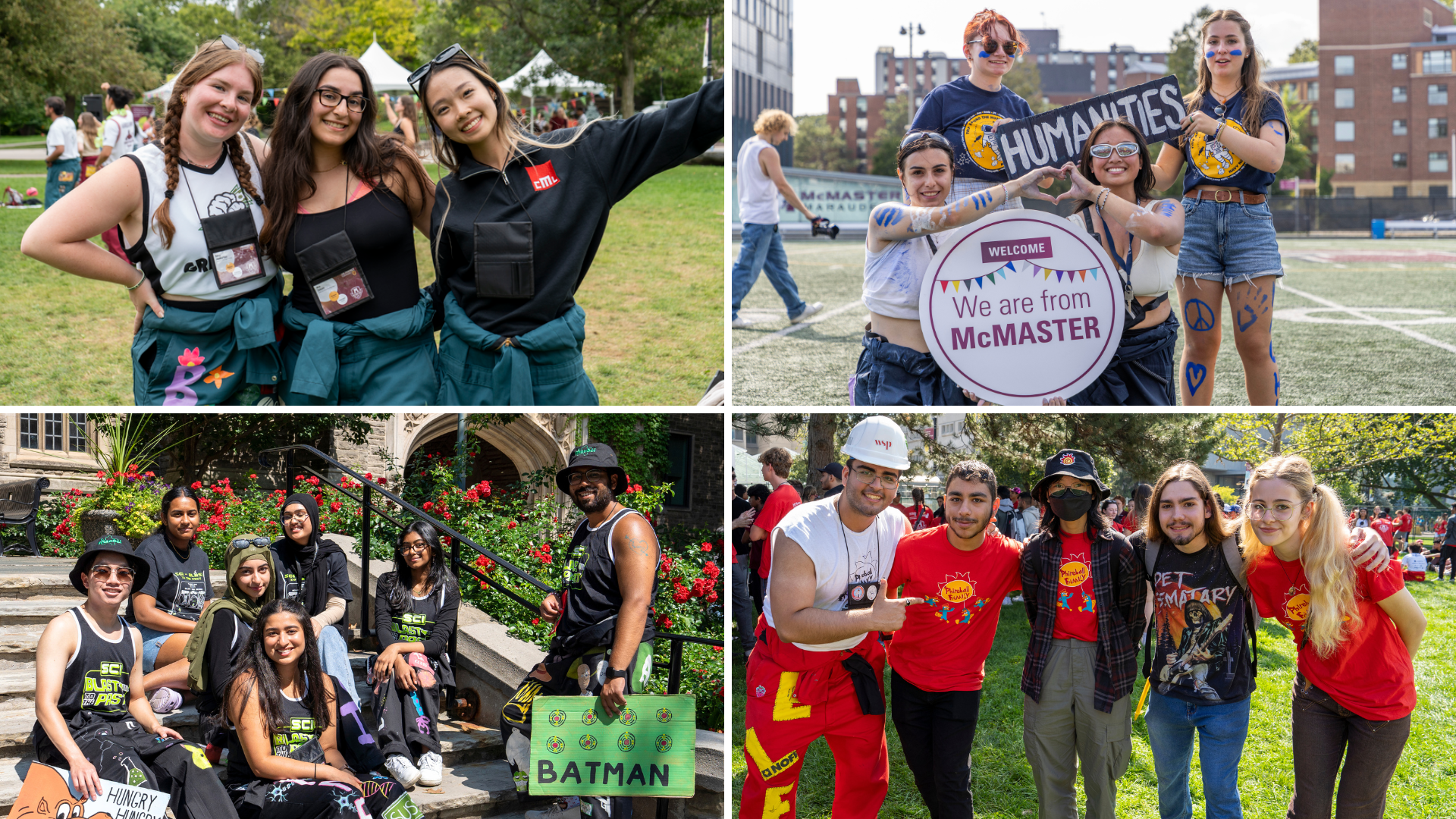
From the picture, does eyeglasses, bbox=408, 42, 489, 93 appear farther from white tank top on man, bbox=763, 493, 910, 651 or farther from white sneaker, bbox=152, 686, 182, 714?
white sneaker, bbox=152, 686, 182, 714

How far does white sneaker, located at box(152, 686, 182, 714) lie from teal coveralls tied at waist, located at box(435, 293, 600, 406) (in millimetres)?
2320

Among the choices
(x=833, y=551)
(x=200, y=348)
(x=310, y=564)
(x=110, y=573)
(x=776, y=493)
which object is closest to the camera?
(x=200, y=348)

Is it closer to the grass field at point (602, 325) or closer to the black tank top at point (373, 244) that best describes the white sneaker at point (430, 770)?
the black tank top at point (373, 244)

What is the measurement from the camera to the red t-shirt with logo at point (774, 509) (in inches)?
233

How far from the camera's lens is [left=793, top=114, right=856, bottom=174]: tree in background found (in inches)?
3265

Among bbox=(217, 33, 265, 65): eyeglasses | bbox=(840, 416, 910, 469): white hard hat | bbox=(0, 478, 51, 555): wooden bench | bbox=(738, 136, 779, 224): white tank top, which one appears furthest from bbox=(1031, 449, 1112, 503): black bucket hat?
bbox=(0, 478, 51, 555): wooden bench

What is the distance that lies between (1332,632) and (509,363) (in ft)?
10.1

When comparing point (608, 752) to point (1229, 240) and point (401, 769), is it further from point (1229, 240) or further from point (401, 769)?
point (1229, 240)

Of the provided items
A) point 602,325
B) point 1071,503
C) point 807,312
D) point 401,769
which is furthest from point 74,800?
point 807,312

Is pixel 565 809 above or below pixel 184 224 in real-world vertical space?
below

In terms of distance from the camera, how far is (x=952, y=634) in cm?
395

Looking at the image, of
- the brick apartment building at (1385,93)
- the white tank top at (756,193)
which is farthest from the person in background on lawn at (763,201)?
the brick apartment building at (1385,93)

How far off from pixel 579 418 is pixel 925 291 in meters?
4.00

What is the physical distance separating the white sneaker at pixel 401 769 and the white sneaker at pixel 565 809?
673mm
